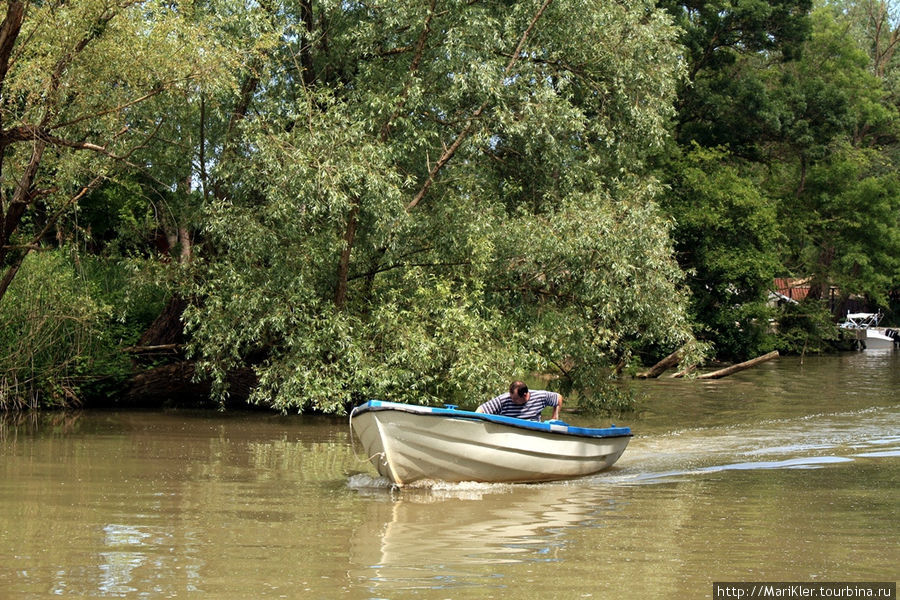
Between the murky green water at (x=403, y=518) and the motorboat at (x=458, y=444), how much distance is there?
242mm

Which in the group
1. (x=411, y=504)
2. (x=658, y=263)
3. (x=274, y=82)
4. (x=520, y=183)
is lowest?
(x=411, y=504)

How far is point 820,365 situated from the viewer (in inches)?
1521

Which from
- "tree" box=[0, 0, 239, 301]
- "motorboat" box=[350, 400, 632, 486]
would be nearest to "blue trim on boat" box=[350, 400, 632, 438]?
"motorboat" box=[350, 400, 632, 486]

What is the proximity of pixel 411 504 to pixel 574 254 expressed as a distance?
7.98 metres

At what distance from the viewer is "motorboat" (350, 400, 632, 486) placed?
12.2m

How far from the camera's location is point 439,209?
19.0 m

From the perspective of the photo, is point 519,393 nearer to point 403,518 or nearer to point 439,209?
point 403,518

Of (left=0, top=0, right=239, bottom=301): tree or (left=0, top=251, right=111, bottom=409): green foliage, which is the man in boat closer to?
(left=0, top=0, right=239, bottom=301): tree

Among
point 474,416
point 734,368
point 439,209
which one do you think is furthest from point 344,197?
point 734,368

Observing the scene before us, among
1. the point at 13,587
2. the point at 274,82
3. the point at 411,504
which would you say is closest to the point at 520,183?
the point at 274,82

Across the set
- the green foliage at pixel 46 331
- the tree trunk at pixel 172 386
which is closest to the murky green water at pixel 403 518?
the green foliage at pixel 46 331

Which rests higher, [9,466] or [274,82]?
[274,82]

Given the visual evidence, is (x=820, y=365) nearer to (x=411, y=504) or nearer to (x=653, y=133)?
(x=653, y=133)

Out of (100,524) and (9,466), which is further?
(9,466)
